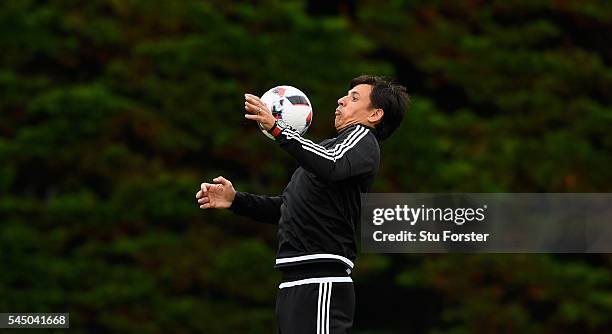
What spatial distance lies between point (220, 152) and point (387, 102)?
341 inches

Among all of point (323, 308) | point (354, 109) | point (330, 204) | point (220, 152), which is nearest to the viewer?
point (323, 308)

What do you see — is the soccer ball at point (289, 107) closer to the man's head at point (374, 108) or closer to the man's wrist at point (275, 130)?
the man's head at point (374, 108)

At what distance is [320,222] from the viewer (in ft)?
16.2

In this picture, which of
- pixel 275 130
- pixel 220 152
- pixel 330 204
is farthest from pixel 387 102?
pixel 220 152

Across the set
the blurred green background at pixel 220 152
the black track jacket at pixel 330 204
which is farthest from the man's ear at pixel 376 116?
Answer: the blurred green background at pixel 220 152

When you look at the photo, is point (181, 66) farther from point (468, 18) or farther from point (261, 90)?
point (468, 18)

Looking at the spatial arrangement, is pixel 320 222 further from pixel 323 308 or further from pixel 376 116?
pixel 376 116

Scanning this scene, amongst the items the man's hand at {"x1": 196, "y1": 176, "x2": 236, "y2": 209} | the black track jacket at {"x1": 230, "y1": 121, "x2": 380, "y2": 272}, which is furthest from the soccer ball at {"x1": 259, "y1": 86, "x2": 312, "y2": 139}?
the man's hand at {"x1": 196, "y1": 176, "x2": 236, "y2": 209}

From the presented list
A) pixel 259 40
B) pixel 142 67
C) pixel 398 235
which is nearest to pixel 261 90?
pixel 259 40

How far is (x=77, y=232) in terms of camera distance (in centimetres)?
1353

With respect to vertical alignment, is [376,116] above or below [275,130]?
above

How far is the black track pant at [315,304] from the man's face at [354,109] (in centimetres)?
71

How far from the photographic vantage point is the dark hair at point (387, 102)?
522 centimetres

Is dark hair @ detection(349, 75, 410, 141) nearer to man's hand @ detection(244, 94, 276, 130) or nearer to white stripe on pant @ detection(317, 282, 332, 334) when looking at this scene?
man's hand @ detection(244, 94, 276, 130)
